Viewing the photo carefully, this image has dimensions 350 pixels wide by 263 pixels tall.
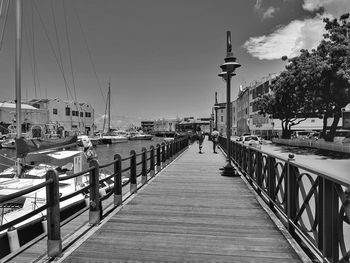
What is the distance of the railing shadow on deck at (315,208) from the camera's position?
3.44 metres

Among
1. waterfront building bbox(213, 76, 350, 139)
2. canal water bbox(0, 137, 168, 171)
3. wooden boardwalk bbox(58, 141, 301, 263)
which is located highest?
waterfront building bbox(213, 76, 350, 139)

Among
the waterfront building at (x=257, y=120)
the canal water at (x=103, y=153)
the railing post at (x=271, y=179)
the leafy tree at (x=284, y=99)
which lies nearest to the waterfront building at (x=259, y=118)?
the waterfront building at (x=257, y=120)

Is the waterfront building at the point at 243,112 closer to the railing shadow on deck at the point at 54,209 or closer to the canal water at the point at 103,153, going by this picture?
the canal water at the point at 103,153

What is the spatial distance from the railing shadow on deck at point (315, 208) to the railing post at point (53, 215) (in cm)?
335

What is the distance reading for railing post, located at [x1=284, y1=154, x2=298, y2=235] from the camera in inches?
198

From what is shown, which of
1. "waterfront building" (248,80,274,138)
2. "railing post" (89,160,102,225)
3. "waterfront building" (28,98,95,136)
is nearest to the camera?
"railing post" (89,160,102,225)

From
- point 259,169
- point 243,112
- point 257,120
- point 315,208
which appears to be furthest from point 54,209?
point 243,112

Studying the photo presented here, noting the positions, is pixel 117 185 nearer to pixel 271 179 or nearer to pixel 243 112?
pixel 271 179

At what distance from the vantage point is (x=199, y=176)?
12609 millimetres

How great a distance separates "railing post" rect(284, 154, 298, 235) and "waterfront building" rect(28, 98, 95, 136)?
7428 cm

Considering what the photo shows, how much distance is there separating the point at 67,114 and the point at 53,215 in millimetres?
93816

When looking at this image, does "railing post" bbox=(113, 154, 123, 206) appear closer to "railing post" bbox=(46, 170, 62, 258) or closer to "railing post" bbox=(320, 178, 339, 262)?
"railing post" bbox=(46, 170, 62, 258)

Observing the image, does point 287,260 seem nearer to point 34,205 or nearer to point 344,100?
point 34,205

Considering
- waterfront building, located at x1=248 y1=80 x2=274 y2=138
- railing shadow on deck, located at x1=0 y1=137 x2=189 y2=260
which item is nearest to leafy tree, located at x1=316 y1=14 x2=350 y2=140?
railing shadow on deck, located at x1=0 y1=137 x2=189 y2=260
